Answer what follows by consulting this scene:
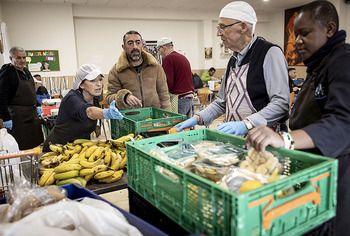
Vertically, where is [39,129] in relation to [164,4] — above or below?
below

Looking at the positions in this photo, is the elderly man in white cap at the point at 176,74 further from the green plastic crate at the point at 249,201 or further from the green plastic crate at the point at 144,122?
the green plastic crate at the point at 249,201

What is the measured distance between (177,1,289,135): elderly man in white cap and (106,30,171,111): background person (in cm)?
115

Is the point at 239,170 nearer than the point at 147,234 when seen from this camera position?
No

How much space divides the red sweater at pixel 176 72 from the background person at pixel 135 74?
1.44 meters

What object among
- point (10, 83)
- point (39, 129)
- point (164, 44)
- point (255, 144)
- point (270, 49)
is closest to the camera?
point (255, 144)

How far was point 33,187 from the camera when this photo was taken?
1262 mm

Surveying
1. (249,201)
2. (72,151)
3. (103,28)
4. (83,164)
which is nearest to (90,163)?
(83,164)

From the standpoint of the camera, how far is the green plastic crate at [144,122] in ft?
7.61

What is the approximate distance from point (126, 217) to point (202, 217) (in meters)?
0.34

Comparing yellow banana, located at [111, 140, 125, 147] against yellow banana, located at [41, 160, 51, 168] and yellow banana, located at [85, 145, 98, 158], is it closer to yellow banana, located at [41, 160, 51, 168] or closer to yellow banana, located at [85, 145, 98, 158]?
yellow banana, located at [85, 145, 98, 158]

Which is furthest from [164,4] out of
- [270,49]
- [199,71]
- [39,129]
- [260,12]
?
[270,49]

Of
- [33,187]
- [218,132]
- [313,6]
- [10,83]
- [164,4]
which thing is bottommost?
[33,187]

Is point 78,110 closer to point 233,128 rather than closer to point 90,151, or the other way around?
point 90,151

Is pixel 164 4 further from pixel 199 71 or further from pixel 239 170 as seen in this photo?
pixel 239 170
